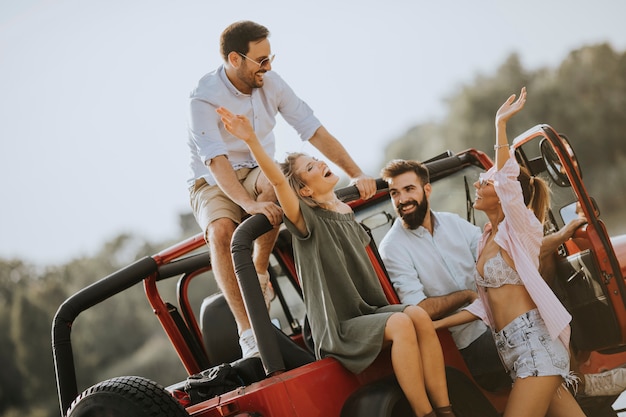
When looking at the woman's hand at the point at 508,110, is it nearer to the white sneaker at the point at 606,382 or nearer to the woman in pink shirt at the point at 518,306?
the woman in pink shirt at the point at 518,306

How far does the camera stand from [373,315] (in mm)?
3848

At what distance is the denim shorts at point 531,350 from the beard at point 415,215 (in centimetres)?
94

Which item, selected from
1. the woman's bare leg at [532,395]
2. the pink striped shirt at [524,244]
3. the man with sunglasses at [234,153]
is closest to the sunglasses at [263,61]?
the man with sunglasses at [234,153]

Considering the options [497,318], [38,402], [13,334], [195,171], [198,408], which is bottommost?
[38,402]

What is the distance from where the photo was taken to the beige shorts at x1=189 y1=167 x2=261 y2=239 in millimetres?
4918

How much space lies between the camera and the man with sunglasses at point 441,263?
4547 millimetres

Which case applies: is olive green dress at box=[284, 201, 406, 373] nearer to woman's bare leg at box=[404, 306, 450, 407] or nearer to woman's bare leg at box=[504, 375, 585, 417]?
woman's bare leg at box=[404, 306, 450, 407]

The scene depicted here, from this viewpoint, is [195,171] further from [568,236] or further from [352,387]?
[568,236]

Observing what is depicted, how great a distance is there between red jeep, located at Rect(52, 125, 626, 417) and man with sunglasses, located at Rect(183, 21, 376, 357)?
10.9 inches

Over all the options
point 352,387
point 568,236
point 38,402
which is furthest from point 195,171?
point 38,402

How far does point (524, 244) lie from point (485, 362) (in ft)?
2.48

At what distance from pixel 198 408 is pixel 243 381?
1.19 ft

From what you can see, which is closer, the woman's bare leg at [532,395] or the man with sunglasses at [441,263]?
the woman's bare leg at [532,395]

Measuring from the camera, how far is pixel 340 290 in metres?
4.05
